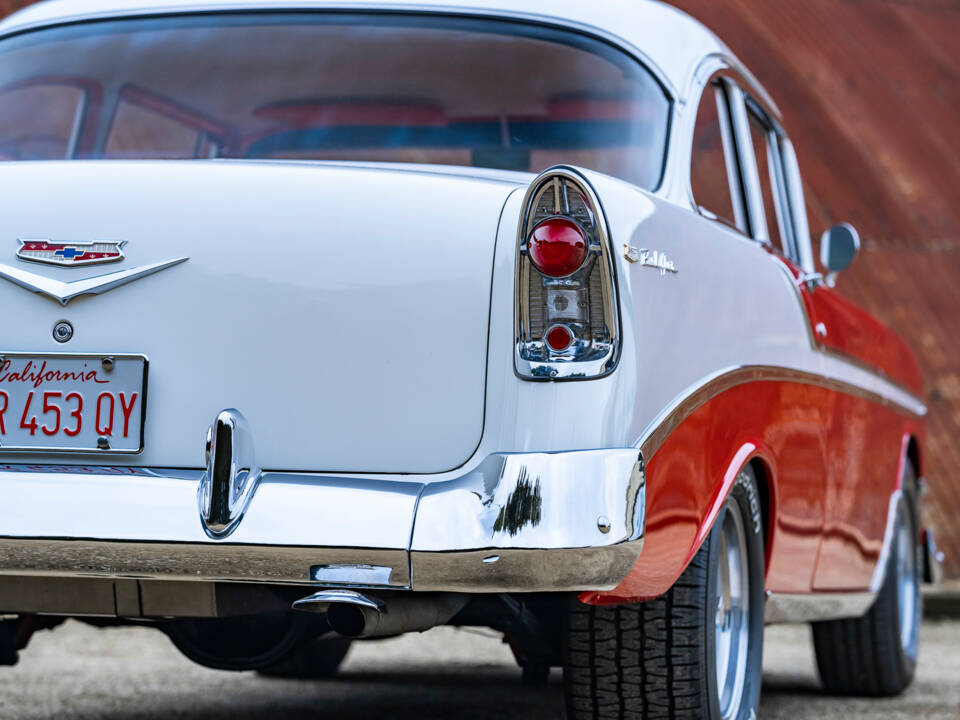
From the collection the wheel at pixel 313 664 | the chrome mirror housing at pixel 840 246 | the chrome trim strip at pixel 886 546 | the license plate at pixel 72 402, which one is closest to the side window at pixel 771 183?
the chrome mirror housing at pixel 840 246

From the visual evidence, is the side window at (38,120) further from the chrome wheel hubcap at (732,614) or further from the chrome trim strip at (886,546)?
the chrome trim strip at (886,546)

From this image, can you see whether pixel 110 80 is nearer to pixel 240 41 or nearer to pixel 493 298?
pixel 240 41

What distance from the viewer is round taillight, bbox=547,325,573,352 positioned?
8.50 feet

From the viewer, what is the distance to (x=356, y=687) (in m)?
5.25

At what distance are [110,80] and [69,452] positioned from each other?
1.43m

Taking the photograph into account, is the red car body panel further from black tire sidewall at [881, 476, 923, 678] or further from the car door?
black tire sidewall at [881, 476, 923, 678]

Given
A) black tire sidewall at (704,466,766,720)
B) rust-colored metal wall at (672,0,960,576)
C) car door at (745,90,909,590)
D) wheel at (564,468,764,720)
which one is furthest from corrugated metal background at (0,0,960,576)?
wheel at (564,468,764,720)

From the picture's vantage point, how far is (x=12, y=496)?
2592 mm

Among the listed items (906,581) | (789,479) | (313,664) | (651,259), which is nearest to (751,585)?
(789,479)

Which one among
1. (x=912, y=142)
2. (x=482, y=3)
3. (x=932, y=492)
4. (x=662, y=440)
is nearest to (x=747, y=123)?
(x=482, y=3)

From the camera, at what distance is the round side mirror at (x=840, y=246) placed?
15.8 feet

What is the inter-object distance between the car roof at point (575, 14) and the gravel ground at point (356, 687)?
152 centimetres

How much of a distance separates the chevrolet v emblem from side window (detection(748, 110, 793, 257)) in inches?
83.0

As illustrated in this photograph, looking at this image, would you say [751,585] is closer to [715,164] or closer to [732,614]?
[732,614]
